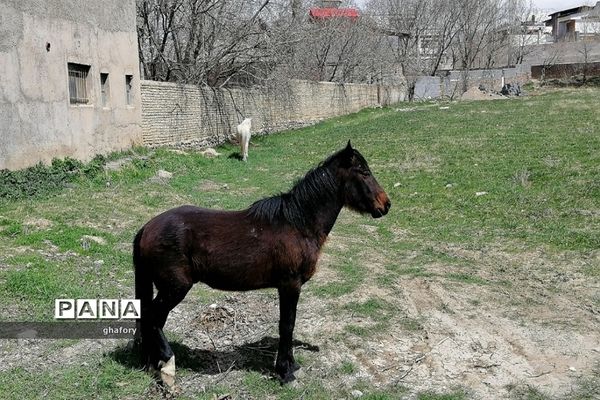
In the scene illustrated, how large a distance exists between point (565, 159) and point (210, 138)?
12361 millimetres

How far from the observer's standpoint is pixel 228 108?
23281 mm

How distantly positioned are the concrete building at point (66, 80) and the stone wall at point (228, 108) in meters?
1.28

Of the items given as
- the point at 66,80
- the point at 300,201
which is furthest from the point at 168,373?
the point at 66,80

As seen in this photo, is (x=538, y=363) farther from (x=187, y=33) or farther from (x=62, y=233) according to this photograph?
(x=187, y=33)

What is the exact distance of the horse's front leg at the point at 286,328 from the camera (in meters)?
4.58

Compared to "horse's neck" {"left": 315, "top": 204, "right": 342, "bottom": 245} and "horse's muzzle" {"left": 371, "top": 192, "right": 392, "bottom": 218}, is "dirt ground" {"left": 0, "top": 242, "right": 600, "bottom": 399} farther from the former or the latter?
"horse's muzzle" {"left": 371, "top": 192, "right": 392, "bottom": 218}

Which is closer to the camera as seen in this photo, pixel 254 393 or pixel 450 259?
pixel 254 393

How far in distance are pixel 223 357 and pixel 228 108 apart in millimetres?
18892

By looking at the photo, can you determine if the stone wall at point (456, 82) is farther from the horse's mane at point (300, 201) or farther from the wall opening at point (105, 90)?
the horse's mane at point (300, 201)

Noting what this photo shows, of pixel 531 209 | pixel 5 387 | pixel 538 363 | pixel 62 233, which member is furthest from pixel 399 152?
pixel 5 387

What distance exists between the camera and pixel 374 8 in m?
51.3

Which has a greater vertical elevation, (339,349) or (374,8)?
(374,8)

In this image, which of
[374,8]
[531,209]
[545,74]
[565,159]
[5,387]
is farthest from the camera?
[374,8]

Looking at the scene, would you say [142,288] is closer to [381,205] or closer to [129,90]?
[381,205]
